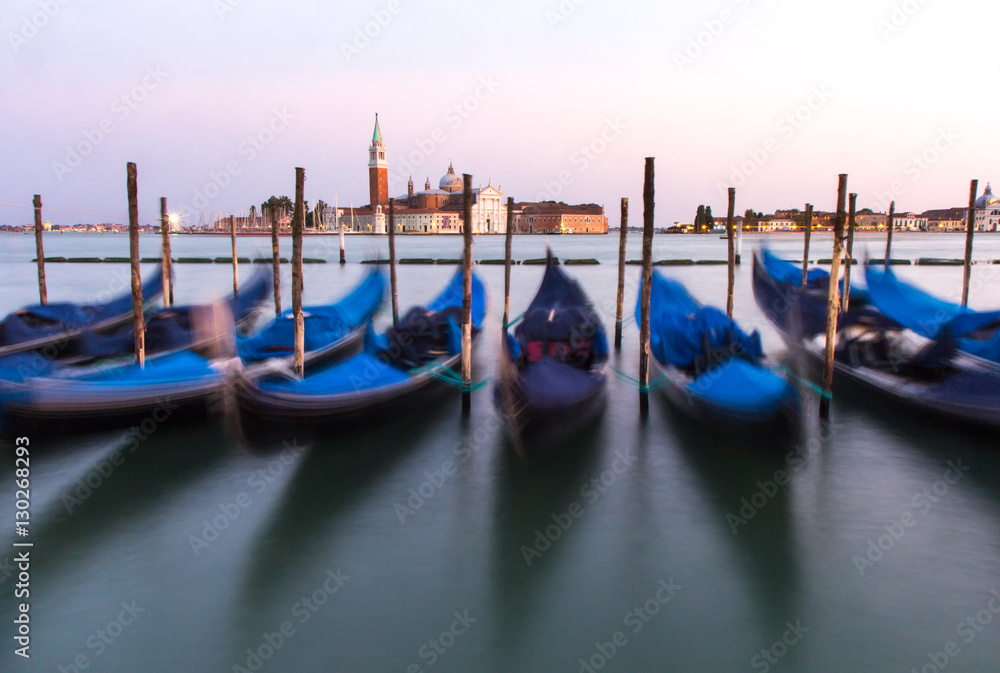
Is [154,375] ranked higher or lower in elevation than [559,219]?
lower

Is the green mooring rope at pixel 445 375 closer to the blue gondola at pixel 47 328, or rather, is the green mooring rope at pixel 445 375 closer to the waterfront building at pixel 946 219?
the blue gondola at pixel 47 328

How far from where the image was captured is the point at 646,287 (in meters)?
5.23

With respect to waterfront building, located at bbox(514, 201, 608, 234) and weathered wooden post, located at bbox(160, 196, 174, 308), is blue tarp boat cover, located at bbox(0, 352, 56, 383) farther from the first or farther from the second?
waterfront building, located at bbox(514, 201, 608, 234)

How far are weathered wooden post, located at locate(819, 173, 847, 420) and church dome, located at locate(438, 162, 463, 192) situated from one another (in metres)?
70.1

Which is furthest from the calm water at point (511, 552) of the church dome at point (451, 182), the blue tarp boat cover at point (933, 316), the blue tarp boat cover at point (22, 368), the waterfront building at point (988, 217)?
the waterfront building at point (988, 217)

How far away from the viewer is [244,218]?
3164 inches

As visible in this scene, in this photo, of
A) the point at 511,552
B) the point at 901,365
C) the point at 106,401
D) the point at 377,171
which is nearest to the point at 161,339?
the point at 106,401

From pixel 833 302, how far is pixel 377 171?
66135 millimetres

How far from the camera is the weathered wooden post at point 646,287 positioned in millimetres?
5223

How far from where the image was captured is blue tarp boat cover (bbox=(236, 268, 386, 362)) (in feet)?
19.4

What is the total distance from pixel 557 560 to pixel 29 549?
8.86 ft

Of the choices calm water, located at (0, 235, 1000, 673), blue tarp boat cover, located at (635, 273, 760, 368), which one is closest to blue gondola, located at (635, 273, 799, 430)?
blue tarp boat cover, located at (635, 273, 760, 368)

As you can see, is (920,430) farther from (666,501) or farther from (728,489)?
(666,501)

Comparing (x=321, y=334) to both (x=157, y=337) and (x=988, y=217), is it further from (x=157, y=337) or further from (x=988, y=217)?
(x=988, y=217)
